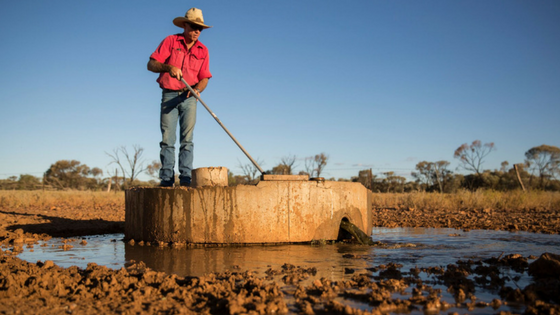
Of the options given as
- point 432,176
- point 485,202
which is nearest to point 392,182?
point 432,176

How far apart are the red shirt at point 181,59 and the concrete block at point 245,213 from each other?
156 cm

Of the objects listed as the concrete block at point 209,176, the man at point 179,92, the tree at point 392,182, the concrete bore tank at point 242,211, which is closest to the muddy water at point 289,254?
the concrete bore tank at point 242,211

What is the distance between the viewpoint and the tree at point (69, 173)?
149 ft

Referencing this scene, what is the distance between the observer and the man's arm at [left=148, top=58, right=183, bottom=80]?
579 cm

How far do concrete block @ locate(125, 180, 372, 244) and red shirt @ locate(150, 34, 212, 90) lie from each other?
1.56 m

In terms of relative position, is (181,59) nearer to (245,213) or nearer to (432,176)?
(245,213)

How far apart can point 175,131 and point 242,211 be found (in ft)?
5.80

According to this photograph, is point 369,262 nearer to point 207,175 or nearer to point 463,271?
point 463,271

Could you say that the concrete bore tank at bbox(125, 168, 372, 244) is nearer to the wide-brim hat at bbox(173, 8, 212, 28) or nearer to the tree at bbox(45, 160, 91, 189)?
the wide-brim hat at bbox(173, 8, 212, 28)

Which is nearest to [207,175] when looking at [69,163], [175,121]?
[175,121]

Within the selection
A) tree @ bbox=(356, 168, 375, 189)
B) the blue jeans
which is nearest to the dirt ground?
the blue jeans

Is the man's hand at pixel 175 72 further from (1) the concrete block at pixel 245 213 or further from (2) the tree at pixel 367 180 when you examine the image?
(2) the tree at pixel 367 180

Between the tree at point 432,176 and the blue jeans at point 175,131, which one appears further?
the tree at point 432,176

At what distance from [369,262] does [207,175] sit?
2.20m
